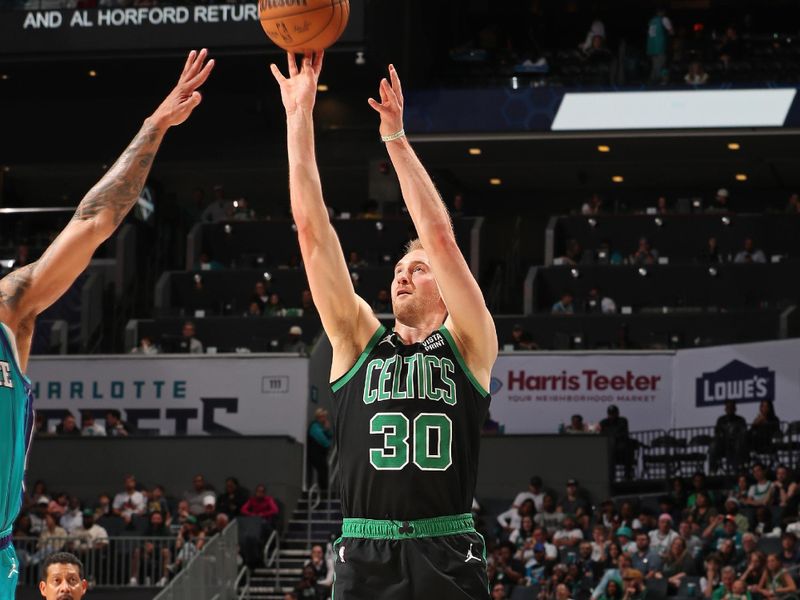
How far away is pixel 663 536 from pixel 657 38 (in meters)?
17.0

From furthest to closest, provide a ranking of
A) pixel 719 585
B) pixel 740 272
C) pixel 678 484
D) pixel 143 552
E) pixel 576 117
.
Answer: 1. pixel 576 117
2. pixel 740 272
3. pixel 678 484
4. pixel 143 552
5. pixel 719 585

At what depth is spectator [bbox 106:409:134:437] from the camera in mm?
28516

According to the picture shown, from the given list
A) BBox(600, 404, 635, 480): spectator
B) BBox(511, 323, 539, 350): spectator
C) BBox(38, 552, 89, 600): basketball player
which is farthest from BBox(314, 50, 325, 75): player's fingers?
BBox(511, 323, 539, 350): spectator

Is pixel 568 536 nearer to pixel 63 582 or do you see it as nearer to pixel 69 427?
pixel 69 427

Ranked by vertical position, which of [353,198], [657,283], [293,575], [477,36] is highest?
[477,36]

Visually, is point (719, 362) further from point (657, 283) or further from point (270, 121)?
point (270, 121)

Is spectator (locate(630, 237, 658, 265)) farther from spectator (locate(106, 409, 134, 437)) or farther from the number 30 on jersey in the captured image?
the number 30 on jersey

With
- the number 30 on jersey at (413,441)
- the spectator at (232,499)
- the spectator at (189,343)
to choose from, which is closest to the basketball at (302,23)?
the number 30 on jersey at (413,441)

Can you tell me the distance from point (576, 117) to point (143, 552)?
16375 millimetres

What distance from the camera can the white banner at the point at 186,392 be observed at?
29.2 m

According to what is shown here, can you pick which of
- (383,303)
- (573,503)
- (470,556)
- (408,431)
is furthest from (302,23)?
(383,303)

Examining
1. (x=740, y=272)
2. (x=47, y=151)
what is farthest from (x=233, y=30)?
(x=740, y=272)

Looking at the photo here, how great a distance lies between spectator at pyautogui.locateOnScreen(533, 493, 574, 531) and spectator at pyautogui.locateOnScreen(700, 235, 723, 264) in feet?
28.7

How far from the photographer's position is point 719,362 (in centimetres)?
2833
